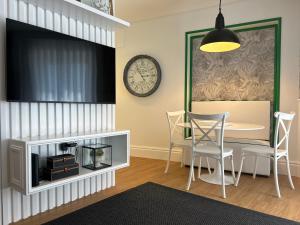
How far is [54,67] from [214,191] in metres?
2.10

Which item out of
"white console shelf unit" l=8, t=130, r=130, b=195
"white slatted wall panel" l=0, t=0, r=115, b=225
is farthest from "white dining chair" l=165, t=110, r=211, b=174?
"white console shelf unit" l=8, t=130, r=130, b=195

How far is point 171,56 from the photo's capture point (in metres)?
4.21

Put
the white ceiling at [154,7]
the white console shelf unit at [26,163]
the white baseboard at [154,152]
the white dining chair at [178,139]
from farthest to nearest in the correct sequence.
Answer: the white baseboard at [154,152] → the white ceiling at [154,7] → the white dining chair at [178,139] → the white console shelf unit at [26,163]

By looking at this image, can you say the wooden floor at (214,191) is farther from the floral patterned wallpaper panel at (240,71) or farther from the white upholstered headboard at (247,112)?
the floral patterned wallpaper panel at (240,71)

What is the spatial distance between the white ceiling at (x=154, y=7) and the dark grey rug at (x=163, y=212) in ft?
9.30

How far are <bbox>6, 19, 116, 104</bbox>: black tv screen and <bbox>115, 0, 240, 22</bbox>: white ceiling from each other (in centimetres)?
152

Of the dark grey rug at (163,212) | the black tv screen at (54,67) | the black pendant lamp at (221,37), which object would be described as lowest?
the dark grey rug at (163,212)

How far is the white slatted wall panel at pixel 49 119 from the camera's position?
1.92 m

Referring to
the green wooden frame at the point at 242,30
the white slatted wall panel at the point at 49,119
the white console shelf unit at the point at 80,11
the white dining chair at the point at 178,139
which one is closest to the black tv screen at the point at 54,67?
the white slatted wall panel at the point at 49,119

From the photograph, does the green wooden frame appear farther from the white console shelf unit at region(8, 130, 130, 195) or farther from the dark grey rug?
the white console shelf unit at region(8, 130, 130, 195)

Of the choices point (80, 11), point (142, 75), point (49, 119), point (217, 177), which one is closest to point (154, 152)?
point (142, 75)

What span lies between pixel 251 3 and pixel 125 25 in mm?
2047

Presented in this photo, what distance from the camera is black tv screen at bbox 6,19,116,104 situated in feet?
6.18

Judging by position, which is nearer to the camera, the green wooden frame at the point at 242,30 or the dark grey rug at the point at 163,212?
the dark grey rug at the point at 163,212
